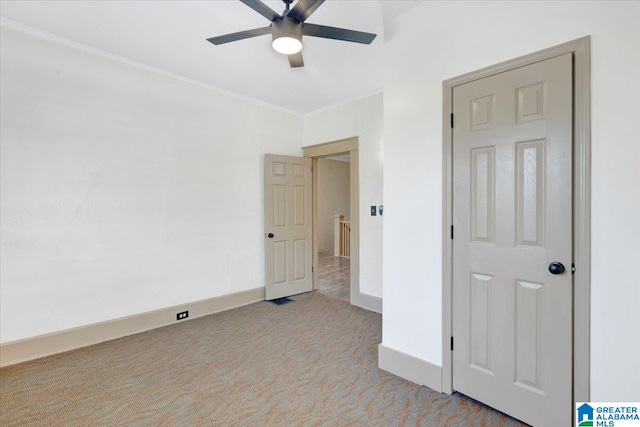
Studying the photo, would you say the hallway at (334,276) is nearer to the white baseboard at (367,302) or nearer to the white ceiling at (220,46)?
the white baseboard at (367,302)

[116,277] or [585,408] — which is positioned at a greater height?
[116,277]

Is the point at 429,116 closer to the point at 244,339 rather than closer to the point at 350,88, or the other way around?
the point at 350,88

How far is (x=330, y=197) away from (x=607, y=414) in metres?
7.86

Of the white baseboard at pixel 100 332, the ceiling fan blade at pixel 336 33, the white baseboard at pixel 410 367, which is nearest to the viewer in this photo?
the ceiling fan blade at pixel 336 33

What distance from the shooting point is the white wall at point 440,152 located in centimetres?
149

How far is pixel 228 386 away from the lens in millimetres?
2256

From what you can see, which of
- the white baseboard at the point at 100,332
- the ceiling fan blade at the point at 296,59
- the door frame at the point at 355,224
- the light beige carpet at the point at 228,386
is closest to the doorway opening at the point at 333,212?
the door frame at the point at 355,224

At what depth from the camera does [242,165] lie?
4.18m

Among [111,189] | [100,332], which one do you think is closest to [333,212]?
[111,189]

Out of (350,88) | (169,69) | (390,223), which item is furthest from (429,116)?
(169,69)

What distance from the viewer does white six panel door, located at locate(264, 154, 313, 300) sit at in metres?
4.38

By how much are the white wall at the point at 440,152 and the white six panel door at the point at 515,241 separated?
0.42ft

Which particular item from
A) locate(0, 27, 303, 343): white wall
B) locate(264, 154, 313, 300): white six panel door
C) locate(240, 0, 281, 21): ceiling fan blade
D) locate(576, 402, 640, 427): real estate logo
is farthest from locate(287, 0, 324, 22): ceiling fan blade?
locate(576, 402, 640, 427): real estate logo

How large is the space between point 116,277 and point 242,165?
199 cm
